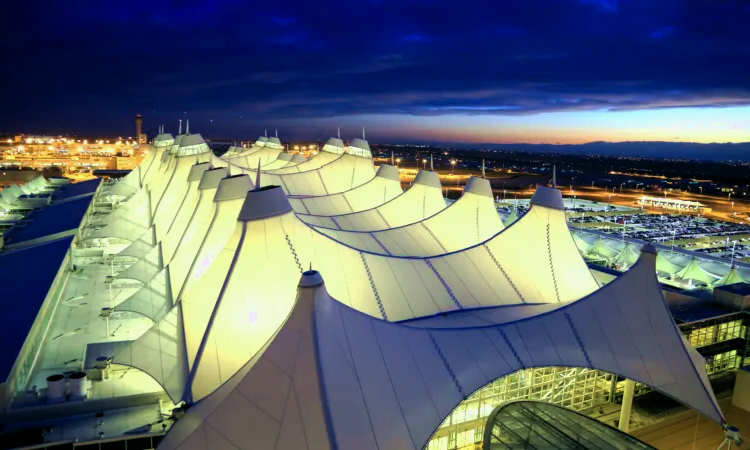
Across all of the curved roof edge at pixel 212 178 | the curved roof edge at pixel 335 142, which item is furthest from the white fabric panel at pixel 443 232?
the curved roof edge at pixel 335 142

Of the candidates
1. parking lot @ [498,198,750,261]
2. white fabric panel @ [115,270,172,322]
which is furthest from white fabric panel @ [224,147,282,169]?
white fabric panel @ [115,270,172,322]

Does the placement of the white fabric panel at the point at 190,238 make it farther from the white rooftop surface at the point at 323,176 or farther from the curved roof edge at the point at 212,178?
the white rooftop surface at the point at 323,176

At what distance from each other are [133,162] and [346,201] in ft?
226

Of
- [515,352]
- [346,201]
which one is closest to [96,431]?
[515,352]

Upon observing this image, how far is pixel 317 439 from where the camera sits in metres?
6.25

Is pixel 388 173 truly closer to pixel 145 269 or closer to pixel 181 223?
pixel 181 223

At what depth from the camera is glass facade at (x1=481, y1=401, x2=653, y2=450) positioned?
672 cm

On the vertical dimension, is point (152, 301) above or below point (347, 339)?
below

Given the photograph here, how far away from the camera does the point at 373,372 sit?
24.0 ft

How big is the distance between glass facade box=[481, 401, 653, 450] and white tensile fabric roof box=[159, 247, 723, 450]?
0.86m

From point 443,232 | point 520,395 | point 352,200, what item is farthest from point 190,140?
point 520,395

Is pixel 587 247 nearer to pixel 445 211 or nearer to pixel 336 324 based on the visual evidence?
pixel 445 211

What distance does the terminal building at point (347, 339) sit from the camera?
6.90 metres

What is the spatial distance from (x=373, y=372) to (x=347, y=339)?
1.93ft
